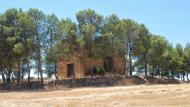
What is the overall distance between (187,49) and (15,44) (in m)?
42.3

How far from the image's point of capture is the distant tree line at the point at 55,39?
49375mm

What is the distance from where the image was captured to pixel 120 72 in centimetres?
6175

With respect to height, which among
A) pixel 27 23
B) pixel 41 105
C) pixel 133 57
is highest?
pixel 27 23

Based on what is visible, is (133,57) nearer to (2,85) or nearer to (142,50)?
(142,50)

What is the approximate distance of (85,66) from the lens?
192 feet

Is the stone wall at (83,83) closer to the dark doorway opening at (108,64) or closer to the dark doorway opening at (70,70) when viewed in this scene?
the dark doorway opening at (108,64)

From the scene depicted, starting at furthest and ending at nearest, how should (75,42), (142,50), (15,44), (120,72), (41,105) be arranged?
1. (120,72)
2. (142,50)
3. (75,42)
4. (15,44)
5. (41,105)

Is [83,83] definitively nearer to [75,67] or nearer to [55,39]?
[55,39]

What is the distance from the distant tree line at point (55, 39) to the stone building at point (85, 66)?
1879 mm

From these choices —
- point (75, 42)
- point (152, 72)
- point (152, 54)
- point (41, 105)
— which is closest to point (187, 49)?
point (152, 72)

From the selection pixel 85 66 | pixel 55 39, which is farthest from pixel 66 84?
pixel 85 66

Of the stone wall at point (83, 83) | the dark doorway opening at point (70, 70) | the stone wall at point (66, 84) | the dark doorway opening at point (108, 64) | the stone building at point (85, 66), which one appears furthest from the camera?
the dark doorway opening at point (70, 70)

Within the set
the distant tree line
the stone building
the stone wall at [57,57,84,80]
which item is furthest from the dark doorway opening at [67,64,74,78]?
A: the distant tree line

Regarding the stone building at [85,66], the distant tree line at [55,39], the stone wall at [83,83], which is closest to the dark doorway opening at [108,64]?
the stone building at [85,66]
